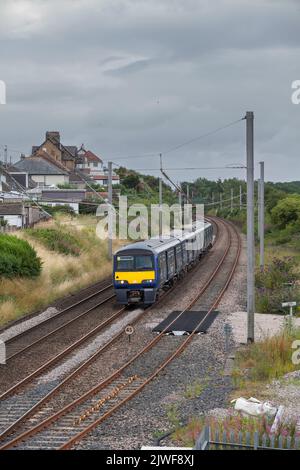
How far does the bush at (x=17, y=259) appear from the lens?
29.6 m

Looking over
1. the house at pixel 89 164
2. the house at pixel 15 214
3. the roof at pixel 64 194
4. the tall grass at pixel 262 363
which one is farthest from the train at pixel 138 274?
the house at pixel 89 164

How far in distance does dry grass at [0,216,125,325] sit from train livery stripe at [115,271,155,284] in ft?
11.3

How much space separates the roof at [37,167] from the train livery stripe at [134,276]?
6265 centimetres

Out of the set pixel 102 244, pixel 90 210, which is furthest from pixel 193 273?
pixel 90 210

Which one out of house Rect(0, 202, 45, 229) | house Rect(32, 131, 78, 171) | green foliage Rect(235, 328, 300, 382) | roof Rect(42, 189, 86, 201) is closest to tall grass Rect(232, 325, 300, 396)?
green foliage Rect(235, 328, 300, 382)

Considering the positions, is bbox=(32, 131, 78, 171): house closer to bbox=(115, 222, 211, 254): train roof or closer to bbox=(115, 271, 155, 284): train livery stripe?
bbox=(115, 222, 211, 254): train roof

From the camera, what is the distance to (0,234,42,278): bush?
29.6m

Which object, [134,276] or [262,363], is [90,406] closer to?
[262,363]

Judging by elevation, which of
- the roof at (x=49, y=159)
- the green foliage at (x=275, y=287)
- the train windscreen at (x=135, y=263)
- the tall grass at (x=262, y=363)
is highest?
the roof at (x=49, y=159)

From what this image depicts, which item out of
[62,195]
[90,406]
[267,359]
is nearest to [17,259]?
[267,359]

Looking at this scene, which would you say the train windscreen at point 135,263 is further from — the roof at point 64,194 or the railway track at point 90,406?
the roof at point 64,194

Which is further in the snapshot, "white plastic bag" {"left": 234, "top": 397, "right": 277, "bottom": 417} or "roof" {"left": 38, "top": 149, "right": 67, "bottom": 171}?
"roof" {"left": 38, "top": 149, "right": 67, "bottom": 171}

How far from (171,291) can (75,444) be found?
20.6 meters

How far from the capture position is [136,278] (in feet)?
92.1
